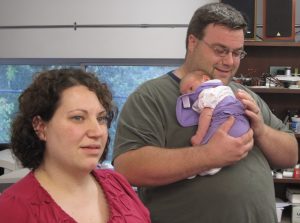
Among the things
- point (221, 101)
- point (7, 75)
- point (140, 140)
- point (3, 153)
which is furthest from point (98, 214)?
point (7, 75)

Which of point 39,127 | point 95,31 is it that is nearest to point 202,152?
point 39,127

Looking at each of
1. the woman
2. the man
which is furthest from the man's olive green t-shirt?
the woman

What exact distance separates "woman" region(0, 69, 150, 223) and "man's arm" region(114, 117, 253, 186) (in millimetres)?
198

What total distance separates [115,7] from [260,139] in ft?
8.41

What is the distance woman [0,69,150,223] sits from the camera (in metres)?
1.05

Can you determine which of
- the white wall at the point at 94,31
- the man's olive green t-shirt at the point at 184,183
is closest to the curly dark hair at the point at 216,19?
the man's olive green t-shirt at the point at 184,183

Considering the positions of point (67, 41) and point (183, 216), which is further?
point (67, 41)

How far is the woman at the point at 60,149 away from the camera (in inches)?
41.4

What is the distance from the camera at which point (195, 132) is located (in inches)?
58.4

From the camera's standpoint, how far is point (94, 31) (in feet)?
12.4

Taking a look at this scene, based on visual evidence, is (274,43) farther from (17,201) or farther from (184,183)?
(17,201)

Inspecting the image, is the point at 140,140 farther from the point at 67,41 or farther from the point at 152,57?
the point at 67,41

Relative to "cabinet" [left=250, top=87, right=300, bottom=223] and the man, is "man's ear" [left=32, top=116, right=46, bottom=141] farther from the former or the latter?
"cabinet" [left=250, top=87, right=300, bottom=223]

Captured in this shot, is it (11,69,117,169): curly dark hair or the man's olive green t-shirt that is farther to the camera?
the man's olive green t-shirt
